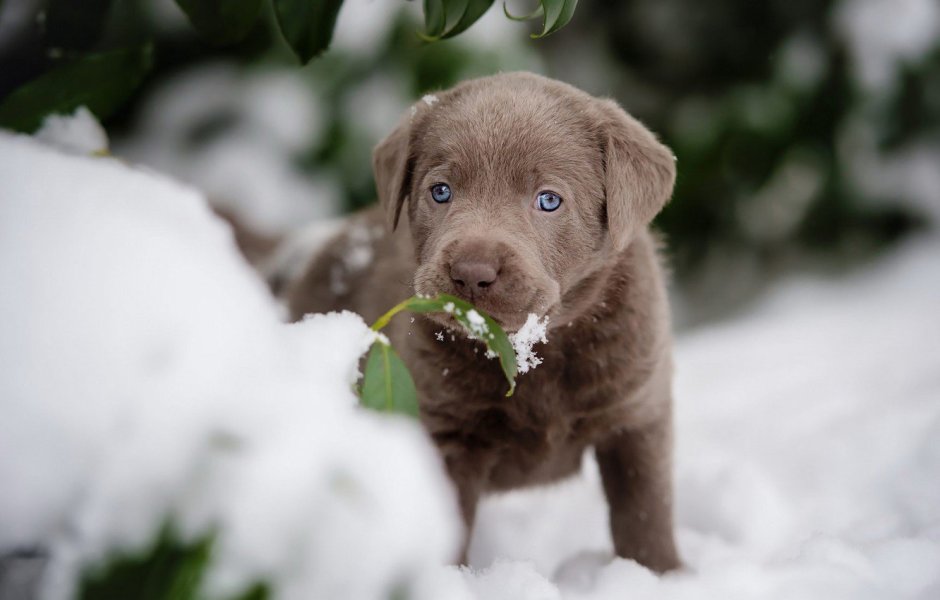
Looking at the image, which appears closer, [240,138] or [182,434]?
[182,434]

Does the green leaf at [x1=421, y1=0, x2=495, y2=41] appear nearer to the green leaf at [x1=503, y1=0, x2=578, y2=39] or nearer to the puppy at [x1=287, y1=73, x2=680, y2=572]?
the green leaf at [x1=503, y1=0, x2=578, y2=39]

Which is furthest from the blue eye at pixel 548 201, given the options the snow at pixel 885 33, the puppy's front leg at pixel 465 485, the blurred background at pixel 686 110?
the snow at pixel 885 33

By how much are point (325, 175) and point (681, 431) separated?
179cm

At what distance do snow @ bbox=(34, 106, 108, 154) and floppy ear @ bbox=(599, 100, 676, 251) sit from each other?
1.06 meters

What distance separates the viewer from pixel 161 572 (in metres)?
1.02

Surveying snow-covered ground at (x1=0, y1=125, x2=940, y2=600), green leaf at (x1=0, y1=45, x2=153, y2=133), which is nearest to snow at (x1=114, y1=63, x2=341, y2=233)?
green leaf at (x1=0, y1=45, x2=153, y2=133)

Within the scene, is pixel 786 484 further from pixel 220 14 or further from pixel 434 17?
pixel 220 14

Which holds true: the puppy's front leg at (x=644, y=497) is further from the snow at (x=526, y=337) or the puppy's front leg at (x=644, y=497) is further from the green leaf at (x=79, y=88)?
the green leaf at (x=79, y=88)

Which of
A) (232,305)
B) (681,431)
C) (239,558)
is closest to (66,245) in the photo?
(232,305)

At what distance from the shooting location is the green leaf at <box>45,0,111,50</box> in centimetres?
186

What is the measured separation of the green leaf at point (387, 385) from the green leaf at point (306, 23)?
0.67 metres

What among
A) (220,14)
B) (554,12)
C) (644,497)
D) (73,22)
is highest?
(554,12)

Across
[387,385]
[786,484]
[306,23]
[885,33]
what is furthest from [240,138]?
[885,33]

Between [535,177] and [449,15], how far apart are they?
367 millimetres
